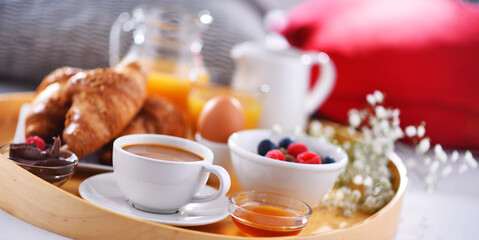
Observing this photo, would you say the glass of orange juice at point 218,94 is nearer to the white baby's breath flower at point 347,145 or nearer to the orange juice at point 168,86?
the orange juice at point 168,86

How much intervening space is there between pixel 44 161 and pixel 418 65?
42.2 inches

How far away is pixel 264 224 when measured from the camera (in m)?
0.68

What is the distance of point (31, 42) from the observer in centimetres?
171

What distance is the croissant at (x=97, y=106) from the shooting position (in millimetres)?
848

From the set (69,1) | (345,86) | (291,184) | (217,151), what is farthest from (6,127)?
(345,86)

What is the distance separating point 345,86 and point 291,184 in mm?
774

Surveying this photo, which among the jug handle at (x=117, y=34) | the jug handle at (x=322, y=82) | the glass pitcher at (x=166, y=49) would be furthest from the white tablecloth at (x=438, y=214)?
the jug handle at (x=117, y=34)

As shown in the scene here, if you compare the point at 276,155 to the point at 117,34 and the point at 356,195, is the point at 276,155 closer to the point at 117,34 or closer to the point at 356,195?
the point at 356,195

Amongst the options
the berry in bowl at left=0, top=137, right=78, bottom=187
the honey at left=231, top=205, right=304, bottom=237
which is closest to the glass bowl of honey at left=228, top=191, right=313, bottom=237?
the honey at left=231, top=205, right=304, bottom=237

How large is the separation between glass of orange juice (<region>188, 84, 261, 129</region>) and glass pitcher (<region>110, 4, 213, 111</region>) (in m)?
0.03

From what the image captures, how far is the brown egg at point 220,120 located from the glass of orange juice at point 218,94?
11cm

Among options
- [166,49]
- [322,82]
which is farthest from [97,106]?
[322,82]

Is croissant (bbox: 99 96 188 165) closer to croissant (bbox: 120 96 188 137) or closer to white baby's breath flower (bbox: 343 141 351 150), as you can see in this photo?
croissant (bbox: 120 96 188 137)

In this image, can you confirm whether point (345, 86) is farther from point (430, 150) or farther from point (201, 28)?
point (201, 28)
